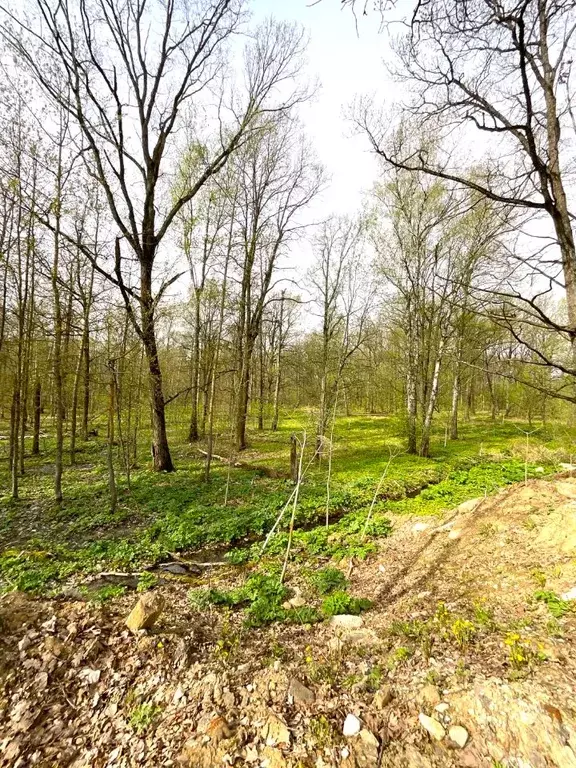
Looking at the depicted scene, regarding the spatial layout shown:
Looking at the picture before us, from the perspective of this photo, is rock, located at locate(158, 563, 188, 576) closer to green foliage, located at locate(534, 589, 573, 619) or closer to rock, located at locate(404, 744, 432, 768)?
rock, located at locate(404, 744, 432, 768)

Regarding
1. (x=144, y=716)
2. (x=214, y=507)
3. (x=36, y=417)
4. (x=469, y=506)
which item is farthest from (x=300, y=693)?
(x=36, y=417)

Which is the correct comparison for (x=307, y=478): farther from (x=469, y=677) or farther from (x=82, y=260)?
(x=82, y=260)

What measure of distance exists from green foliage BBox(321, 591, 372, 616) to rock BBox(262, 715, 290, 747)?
1.46m

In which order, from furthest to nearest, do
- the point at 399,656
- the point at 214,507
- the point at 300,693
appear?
Answer: the point at 214,507 → the point at 399,656 → the point at 300,693

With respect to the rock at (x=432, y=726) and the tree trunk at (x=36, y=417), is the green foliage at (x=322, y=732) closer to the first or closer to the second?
the rock at (x=432, y=726)

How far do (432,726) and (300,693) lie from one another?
99cm

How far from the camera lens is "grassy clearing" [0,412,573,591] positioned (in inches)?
217

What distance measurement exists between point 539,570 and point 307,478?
21.3ft

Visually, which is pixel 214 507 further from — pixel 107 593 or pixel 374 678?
pixel 374 678

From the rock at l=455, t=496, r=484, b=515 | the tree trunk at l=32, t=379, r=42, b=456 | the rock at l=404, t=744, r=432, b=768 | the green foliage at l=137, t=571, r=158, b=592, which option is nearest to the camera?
the rock at l=404, t=744, r=432, b=768

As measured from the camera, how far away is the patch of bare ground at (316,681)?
218 centimetres

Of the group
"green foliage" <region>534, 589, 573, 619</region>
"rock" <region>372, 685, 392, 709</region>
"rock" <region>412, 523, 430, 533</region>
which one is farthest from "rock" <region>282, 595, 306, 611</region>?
"rock" <region>412, 523, 430, 533</region>

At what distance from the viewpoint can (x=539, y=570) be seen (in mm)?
3848

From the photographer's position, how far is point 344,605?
12.7 feet
